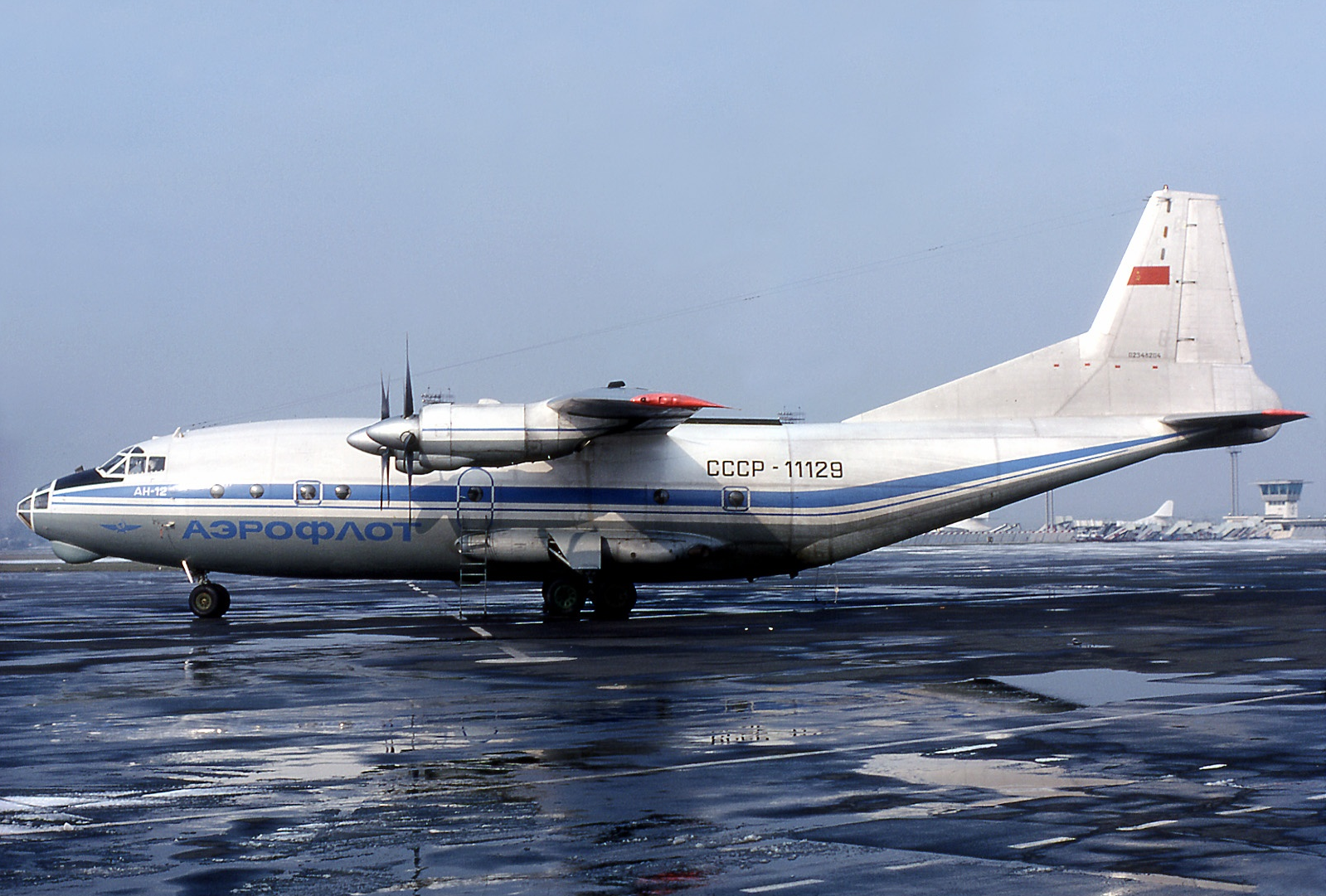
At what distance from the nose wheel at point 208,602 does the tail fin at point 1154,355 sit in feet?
50.3

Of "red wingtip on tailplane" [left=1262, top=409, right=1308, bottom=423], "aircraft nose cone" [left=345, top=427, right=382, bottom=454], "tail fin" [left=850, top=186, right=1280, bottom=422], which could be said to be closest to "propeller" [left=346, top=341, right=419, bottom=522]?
"aircraft nose cone" [left=345, top=427, right=382, bottom=454]

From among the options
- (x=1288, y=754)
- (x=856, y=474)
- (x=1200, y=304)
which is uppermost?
(x=1200, y=304)

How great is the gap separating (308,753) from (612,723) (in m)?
3.33

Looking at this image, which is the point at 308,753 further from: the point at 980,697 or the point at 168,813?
the point at 980,697

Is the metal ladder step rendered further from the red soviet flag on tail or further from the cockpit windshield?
the red soviet flag on tail

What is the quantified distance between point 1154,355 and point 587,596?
14.7 meters

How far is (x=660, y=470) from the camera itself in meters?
30.0

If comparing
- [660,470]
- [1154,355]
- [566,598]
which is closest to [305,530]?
[566,598]

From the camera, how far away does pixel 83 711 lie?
15.5 meters

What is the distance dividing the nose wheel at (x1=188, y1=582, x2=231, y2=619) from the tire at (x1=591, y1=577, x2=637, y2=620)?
8268 mm

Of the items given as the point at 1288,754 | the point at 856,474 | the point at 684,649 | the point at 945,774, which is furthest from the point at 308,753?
the point at 856,474

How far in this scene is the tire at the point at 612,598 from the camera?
98.3 ft

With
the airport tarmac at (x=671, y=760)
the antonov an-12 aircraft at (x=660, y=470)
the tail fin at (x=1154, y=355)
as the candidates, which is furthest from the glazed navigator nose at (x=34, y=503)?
the tail fin at (x=1154, y=355)

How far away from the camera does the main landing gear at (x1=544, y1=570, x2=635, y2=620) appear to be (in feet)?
96.5
